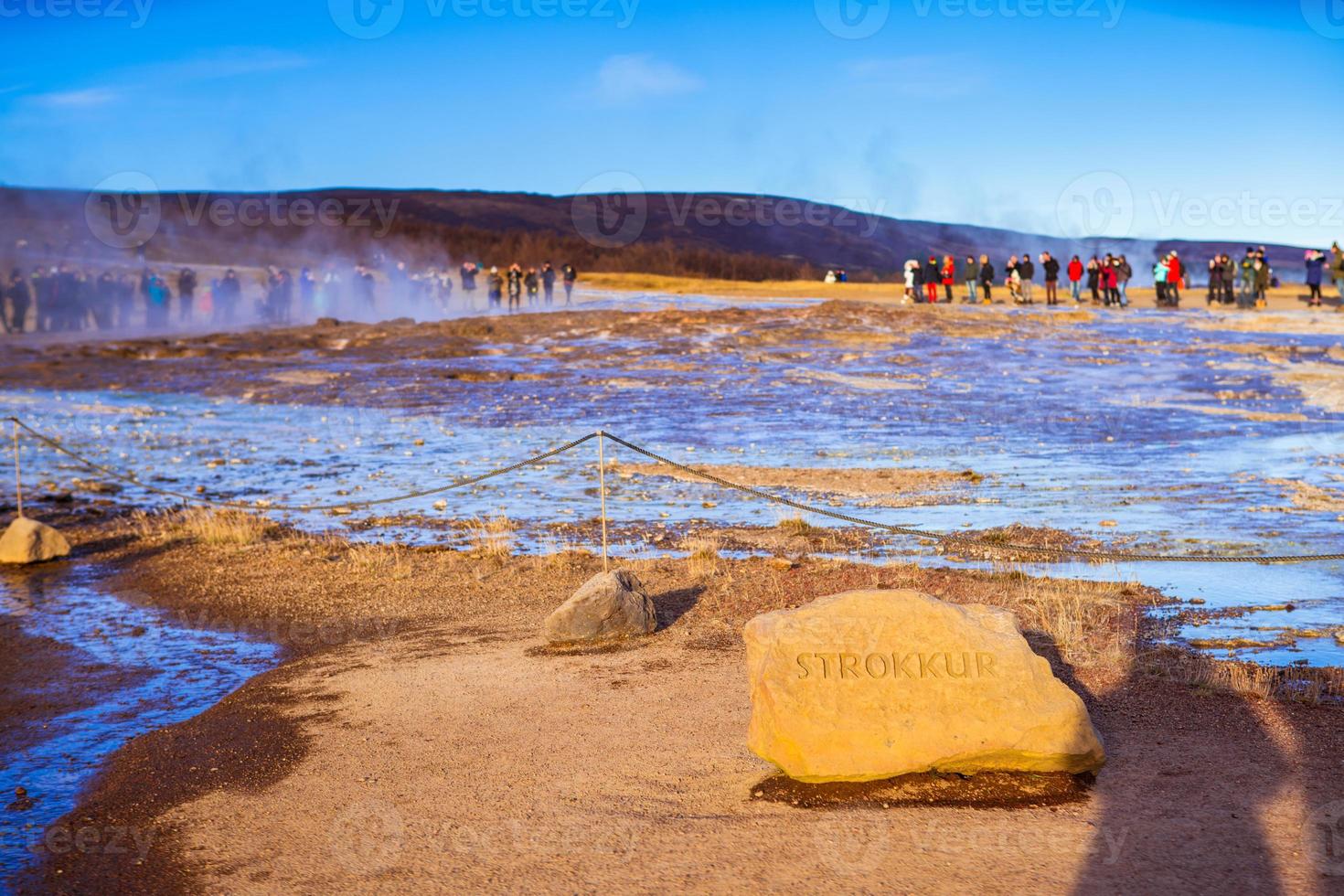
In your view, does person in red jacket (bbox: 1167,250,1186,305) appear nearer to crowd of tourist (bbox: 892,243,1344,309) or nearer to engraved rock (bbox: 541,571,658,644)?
crowd of tourist (bbox: 892,243,1344,309)

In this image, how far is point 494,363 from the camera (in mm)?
34938

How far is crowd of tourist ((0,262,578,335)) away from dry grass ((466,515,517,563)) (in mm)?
36285

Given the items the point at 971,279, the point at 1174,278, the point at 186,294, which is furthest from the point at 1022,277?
the point at 186,294

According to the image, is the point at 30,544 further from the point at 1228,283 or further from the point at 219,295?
the point at 1228,283

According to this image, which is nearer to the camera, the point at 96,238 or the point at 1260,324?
the point at 1260,324

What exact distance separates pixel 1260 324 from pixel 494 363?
75.7ft

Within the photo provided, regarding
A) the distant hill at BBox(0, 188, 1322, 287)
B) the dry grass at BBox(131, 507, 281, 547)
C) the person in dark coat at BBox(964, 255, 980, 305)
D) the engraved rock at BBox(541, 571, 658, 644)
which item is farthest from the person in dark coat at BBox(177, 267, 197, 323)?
the engraved rock at BBox(541, 571, 658, 644)

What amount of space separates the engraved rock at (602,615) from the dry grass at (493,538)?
2758 mm

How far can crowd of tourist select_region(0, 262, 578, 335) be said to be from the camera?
4794cm

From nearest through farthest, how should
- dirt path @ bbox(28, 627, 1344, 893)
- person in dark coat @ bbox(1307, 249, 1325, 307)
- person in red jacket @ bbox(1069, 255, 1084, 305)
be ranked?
dirt path @ bbox(28, 627, 1344, 893) < person in dark coat @ bbox(1307, 249, 1325, 307) < person in red jacket @ bbox(1069, 255, 1084, 305)

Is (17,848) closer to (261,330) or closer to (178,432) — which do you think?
(178,432)

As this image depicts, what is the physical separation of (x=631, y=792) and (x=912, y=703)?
1.38 m

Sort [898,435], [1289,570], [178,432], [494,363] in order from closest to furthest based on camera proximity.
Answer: [1289,570], [898,435], [178,432], [494,363]

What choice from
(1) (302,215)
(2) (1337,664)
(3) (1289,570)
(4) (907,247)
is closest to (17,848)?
(2) (1337,664)
